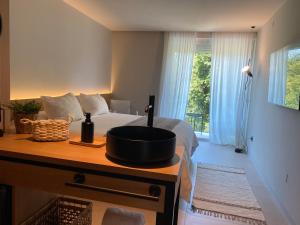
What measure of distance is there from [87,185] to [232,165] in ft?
11.1

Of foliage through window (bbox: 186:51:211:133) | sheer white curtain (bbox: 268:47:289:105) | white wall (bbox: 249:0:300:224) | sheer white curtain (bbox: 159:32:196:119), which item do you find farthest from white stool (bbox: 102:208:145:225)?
foliage through window (bbox: 186:51:211:133)

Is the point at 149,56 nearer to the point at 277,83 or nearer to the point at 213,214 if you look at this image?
the point at 277,83

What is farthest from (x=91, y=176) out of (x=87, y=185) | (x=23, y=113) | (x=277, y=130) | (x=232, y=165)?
(x=232, y=165)

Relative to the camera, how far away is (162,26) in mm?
4977

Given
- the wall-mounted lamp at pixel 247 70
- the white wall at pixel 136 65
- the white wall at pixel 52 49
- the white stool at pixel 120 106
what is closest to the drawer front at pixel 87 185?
the white wall at pixel 52 49

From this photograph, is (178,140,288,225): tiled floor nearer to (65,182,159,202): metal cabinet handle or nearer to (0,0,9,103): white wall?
(65,182,159,202): metal cabinet handle

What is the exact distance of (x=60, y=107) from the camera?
10.4 feet

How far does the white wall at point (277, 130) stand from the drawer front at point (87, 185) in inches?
70.8

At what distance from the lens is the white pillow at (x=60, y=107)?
308 cm

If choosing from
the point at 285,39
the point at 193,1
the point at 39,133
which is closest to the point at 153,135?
the point at 39,133

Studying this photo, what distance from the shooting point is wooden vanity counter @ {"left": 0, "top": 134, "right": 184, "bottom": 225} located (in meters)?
1.08

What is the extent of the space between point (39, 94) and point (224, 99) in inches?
143

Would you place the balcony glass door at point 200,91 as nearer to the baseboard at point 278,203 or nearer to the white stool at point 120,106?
the white stool at point 120,106

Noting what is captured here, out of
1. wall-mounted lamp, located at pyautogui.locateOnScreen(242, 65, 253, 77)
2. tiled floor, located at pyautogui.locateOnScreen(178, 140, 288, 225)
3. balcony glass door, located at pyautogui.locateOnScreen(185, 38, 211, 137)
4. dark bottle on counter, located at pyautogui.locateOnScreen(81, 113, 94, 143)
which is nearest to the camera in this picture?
dark bottle on counter, located at pyautogui.locateOnScreen(81, 113, 94, 143)
